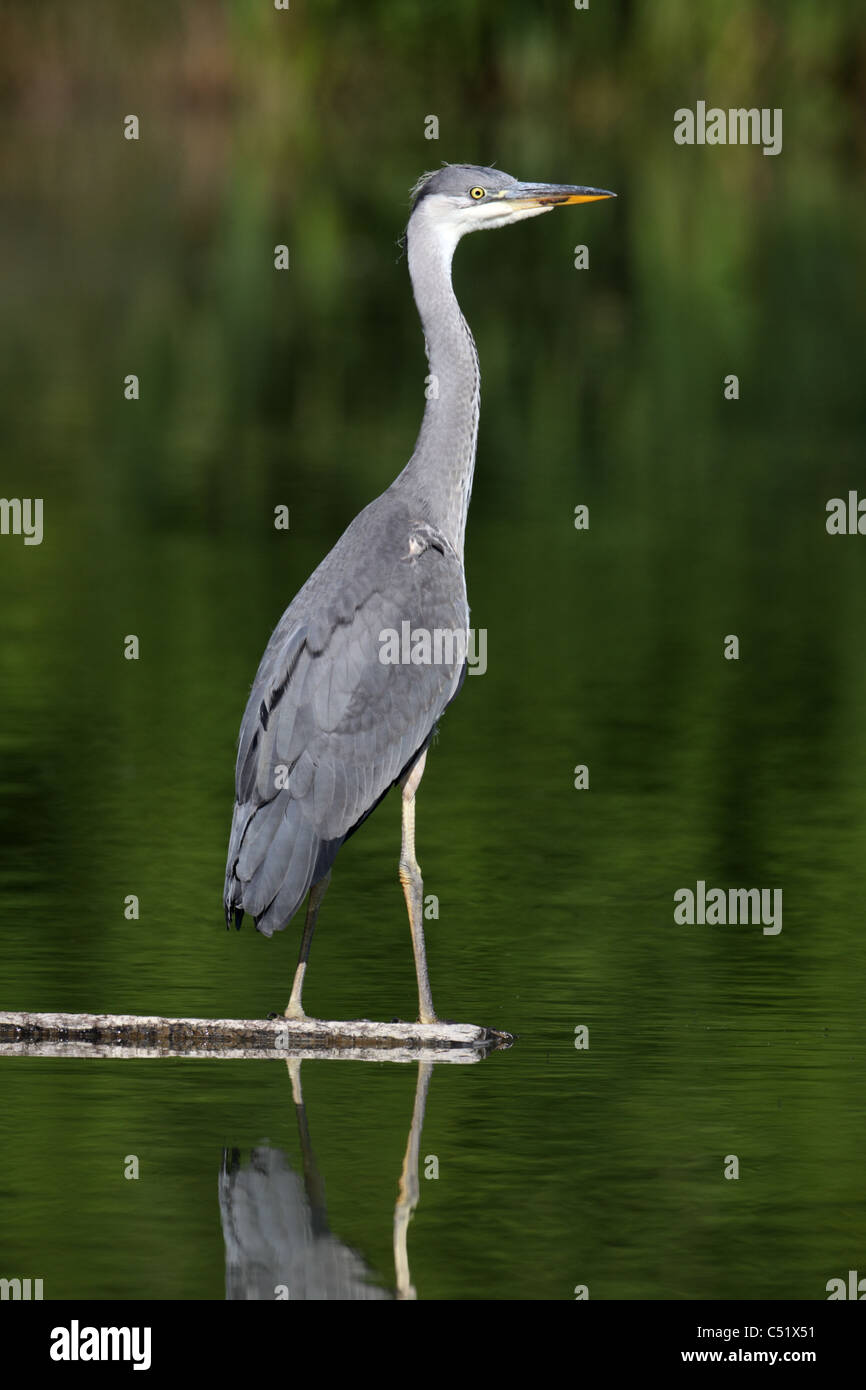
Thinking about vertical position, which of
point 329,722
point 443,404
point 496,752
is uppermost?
point 443,404

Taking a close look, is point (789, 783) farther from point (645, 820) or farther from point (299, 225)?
point (299, 225)

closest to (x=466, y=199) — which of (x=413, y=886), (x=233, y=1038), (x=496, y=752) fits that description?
(x=413, y=886)

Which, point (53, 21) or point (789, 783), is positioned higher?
point (53, 21)

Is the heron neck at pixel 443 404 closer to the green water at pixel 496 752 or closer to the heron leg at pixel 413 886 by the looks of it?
the heron leg at pixel 413 886

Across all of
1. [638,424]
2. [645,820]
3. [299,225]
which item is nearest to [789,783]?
[645,820]

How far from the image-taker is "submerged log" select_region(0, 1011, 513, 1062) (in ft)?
25.6

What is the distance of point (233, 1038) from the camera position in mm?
7828

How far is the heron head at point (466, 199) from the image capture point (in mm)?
9031

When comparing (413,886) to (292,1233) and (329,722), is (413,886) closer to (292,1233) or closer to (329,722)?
(329,722)

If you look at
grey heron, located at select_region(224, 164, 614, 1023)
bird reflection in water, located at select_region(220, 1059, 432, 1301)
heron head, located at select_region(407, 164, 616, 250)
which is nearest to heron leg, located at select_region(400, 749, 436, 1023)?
grey heron, located at select_region(224, 164, 614, 1023)

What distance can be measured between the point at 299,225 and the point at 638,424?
13809 mm

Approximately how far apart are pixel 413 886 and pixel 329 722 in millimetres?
599

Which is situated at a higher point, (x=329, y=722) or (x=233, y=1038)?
(x=329, y=722)

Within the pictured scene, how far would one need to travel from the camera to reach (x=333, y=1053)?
26.0 ft
